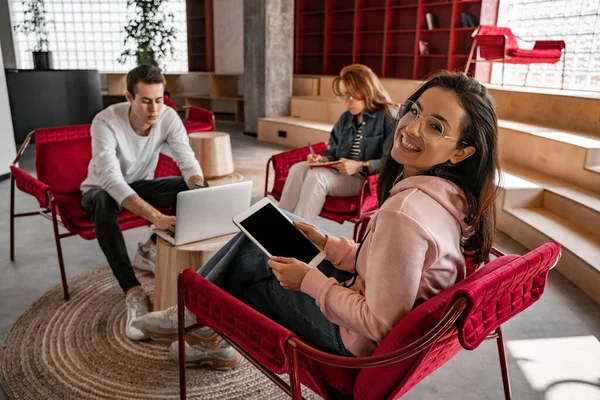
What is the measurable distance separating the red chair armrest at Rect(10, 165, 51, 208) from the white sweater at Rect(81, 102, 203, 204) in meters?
0.19

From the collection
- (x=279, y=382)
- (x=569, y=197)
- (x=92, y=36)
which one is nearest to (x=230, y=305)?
(x=279, y=382)

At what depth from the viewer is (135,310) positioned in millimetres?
2270

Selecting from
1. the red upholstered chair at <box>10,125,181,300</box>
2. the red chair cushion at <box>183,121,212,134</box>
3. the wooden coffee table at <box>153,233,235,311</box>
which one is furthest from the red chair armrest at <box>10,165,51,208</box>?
the red chair cushion at <box>183,121,212,134</box>

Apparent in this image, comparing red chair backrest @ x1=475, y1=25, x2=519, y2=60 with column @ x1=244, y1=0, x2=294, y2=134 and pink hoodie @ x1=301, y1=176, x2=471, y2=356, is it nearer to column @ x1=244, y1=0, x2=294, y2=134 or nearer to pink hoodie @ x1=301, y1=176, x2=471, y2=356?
column @ x1=244, y1=0, x2=294, y2=134

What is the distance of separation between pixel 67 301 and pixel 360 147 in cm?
183

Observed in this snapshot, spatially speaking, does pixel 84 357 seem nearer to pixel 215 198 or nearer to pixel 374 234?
pixel 215 198

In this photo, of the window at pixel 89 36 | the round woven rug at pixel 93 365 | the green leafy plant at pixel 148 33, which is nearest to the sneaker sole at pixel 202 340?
the round woven rug at pixel 93 365

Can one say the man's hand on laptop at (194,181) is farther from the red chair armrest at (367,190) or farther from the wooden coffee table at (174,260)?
the red chair armrest at (367,190)

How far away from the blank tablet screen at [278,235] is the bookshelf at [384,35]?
615 cm

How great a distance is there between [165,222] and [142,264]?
769 mm

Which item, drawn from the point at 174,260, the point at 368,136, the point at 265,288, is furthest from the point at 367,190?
the point at 265,288

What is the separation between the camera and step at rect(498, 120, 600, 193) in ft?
11.8

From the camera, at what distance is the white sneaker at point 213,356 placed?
199 centimetres

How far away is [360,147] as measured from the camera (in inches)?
120
